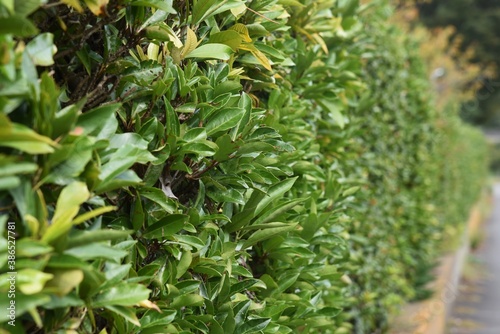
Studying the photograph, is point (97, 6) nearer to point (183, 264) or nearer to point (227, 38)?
point (227, 38)

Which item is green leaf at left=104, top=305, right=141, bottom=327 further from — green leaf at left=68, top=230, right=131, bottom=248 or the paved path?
the paved path

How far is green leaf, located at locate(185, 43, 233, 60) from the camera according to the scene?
1672mm

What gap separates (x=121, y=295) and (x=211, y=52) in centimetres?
73

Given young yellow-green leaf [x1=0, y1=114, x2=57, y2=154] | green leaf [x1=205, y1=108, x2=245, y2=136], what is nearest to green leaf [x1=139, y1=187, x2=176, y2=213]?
green leaf [x1=205, y1=108, x2=245, y2=136]

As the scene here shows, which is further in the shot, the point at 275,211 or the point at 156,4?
the point at 275,211

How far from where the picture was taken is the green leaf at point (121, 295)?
1213 mm

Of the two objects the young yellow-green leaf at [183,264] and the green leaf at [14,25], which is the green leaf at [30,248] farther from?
the young yellow-green leaf at [183,264]

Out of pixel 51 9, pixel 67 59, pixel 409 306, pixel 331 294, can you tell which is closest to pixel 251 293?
pixel 331 294

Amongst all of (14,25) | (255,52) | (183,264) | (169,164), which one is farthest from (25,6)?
(255,52)

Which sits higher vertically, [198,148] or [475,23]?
[198,148]

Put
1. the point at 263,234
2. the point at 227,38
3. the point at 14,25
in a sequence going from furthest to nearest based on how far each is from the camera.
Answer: the point at 263,234, the point at 227,38, the point at 14,25

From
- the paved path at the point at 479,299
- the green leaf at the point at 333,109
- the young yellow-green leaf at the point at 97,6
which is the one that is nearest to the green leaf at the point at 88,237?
Result: the young yellow-green leaf at the point at 97,6

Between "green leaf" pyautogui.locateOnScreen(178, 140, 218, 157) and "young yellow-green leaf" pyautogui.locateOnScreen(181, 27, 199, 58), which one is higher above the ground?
"young yellow-green leaf" pyautogui.locateOnScreen(181, 27, 199, 58)

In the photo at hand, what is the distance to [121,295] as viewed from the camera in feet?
4.05
